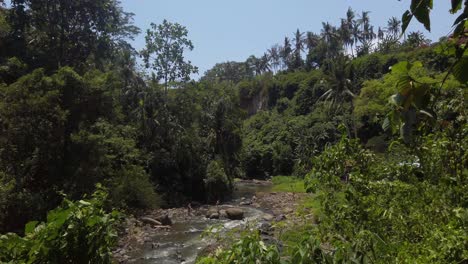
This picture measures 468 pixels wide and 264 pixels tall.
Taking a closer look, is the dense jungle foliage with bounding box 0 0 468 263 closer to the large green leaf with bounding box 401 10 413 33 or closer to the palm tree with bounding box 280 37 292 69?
the large green leaf with bounding box 401 10 413 33

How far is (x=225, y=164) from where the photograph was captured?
3172cm

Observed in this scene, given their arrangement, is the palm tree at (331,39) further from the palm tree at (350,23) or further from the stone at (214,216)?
the stone at (214,216)

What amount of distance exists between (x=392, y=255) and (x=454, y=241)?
38 centimetres

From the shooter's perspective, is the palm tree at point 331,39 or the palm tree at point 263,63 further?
the palm tree at point 263,63

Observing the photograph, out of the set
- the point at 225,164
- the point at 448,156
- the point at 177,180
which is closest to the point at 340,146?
the point at 448,156

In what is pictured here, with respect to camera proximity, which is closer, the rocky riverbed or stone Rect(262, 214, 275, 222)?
the rocky riverbed

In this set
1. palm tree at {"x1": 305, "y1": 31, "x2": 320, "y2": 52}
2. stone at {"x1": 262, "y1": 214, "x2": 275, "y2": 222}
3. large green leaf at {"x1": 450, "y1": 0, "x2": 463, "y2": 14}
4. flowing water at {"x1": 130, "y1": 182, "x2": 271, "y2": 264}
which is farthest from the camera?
palm tree at {"x1": 305, "y1": 31, "x2": 320, "y2": 52}

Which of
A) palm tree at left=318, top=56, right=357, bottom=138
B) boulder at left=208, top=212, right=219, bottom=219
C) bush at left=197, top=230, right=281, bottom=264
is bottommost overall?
boulder at left=208, top=212, right=219, bottom=219

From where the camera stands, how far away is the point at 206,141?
32.2m

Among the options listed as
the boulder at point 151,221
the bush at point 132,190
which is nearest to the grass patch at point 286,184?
the bush at point 132,190

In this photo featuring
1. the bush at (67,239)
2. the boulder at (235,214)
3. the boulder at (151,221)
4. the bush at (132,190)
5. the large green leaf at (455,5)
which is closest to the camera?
the large green leaf at (455,5)

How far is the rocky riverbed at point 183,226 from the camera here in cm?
1459

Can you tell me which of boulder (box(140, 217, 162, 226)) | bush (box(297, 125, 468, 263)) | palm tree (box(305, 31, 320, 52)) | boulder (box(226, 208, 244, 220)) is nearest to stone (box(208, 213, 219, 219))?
boulder (box(226, 208, 244, 220))

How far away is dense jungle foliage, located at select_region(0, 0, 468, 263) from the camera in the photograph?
7.79 ft
